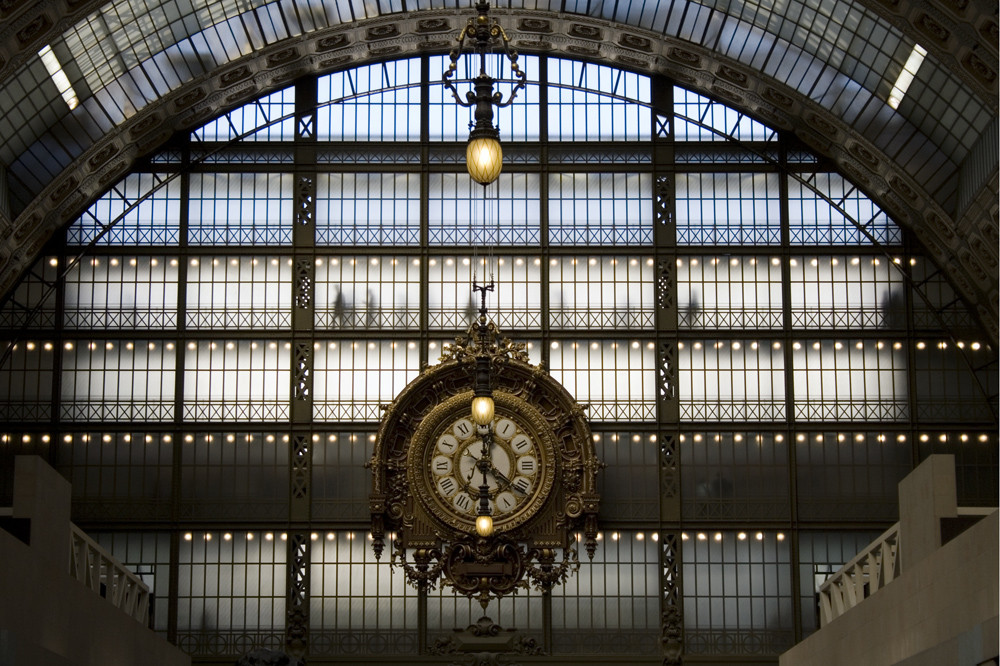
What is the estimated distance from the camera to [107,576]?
4088 centimetres

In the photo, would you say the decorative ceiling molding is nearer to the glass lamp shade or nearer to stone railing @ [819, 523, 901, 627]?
stone railing @ [819, 523, 901, 627]

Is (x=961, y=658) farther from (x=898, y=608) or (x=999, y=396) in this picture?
(x=999, y=396)

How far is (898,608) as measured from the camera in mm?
30031

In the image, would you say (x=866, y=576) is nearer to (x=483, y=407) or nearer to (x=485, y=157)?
(x=483, y=407)

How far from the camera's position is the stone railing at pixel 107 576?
120 ft

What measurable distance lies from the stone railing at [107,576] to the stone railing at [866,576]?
1513 cm

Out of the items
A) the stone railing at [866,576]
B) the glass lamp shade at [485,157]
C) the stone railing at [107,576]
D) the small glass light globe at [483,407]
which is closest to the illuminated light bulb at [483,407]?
the small glass light globe at [483,407]

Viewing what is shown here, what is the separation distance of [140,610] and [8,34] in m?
15.2

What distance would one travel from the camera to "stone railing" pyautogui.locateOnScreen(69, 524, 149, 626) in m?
36.6

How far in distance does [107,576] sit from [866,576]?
20053mm

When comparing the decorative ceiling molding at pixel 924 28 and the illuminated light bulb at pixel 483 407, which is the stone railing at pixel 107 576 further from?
the decorative ceiling molding at pixel 924 28

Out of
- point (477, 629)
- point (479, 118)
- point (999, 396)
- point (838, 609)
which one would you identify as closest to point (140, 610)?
point (477, 629)

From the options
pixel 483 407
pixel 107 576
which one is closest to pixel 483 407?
pixel 483 407

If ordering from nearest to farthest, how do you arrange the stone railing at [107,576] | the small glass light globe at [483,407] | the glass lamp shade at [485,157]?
1. the glass lamp shade at [485,157]
2. the small glass light globe at [483,407]
3. the stone railing at [107,576]
